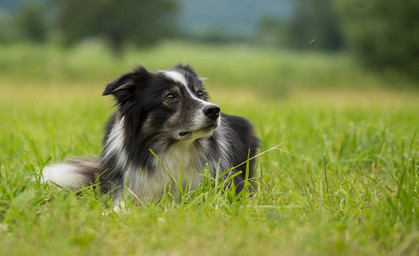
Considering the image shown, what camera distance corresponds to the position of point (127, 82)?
3.04 metres

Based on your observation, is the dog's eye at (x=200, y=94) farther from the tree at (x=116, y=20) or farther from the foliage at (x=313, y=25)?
the foliage at (x=313, y=25)

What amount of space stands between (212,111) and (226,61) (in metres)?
23.9

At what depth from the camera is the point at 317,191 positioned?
9.39 ft

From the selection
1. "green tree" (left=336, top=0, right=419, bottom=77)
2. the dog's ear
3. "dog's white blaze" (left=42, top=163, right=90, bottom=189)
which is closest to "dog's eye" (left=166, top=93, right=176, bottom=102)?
the dog's ear

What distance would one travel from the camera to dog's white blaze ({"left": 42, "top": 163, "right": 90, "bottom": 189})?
3208mm

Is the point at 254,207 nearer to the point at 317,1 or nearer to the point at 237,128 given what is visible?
the point at 237,128

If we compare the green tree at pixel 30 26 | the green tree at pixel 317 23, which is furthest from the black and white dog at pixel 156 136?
the green tree at pixel 30 26

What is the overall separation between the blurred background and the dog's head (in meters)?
12.1

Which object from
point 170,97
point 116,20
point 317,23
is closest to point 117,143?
point 170,97

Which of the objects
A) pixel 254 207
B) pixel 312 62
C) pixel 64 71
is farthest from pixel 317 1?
pixel 254 207

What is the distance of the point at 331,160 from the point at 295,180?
61 centimetres

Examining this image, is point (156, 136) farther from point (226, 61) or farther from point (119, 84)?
point (226, 61)

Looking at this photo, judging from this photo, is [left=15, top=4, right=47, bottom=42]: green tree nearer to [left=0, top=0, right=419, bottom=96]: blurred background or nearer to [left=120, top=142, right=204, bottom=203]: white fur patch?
[left=0, top=0, right=419, bottom=96]: blurred background

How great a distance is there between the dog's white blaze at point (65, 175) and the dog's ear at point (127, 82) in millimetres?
789
